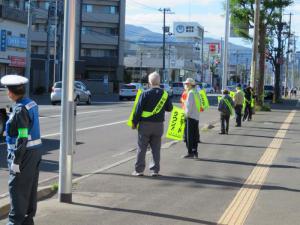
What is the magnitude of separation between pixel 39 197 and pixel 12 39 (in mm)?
45689

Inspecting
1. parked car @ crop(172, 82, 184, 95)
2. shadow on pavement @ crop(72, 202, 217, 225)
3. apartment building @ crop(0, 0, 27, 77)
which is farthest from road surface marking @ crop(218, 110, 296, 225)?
parked car @ crop(172, 82, 184, 95)

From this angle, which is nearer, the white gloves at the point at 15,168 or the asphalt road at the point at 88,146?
the white gloves at the point at 15,168

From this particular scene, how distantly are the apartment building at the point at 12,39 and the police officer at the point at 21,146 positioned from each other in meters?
45.7

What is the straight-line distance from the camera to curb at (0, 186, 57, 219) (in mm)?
7730

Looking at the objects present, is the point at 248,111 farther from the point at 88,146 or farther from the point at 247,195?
the point at 247,195

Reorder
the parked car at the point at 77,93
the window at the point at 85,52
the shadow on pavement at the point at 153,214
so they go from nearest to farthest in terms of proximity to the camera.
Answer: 1. the shadow on pavement at the point at 153,214
2. the parked car at the point at 77,93
3. the window at the point at 85,52

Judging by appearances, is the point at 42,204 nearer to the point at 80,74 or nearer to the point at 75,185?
the point at 75,185

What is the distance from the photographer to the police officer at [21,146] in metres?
6.03

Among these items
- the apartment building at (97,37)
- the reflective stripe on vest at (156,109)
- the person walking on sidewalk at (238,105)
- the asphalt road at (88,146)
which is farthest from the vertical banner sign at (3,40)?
the reflective stripe on vest at (156,109)

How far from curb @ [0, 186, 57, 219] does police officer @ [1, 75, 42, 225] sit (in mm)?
1443

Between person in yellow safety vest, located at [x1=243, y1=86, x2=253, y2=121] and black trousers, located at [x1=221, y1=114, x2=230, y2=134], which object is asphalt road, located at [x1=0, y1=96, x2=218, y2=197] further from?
person in yellow safety vest, located at [x1=243, y1=86, x2=253, y2=121]

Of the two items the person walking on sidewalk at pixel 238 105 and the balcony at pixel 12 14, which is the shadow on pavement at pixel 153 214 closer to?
the person walking on sidewalk at pixel 238 105

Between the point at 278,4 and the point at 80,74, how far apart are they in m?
49.7

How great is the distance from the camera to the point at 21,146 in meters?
6.02
